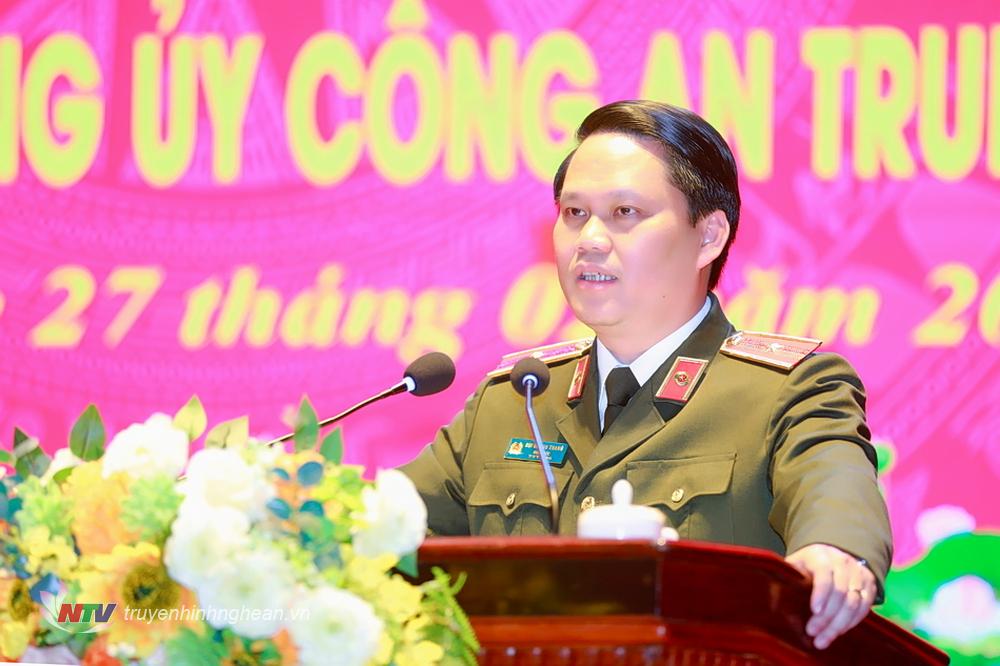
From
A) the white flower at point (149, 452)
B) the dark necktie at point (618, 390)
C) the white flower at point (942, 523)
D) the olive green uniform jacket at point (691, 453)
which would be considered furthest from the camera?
the white flower at point (942, 523)

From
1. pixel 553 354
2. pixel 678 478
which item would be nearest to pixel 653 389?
pixel 678 478

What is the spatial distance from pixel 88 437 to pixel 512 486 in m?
1.06

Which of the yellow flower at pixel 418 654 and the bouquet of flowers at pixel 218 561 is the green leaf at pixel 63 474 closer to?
the bouquet of flowers at pixel 218 561

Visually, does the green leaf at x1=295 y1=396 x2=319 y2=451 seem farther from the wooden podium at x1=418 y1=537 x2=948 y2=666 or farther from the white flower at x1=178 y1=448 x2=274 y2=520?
the wooden podium at x1=418 y1=537 x2=948 y2=666

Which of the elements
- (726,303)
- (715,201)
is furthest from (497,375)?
(726,303)

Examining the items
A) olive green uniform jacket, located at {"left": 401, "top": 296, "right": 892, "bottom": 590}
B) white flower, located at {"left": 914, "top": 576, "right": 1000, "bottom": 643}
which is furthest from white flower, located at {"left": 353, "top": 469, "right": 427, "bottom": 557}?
white flower, located at {"left": 914, "top": 576, "right": 1000, "bottom": 643}

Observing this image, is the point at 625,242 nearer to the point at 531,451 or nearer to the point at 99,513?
the point at 531,451

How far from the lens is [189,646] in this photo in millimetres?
1221

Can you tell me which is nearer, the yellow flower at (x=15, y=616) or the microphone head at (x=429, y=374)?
the yellow flower at (x=15, y=616)

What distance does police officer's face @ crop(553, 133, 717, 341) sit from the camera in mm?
2408

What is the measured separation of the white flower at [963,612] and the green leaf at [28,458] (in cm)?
235

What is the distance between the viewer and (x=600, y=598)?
1.40 m

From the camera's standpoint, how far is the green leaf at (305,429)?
1.30 meters

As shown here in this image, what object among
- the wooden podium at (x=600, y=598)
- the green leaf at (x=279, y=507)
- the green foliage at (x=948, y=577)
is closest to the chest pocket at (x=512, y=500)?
the wooden podium at (x=600, y=598)
